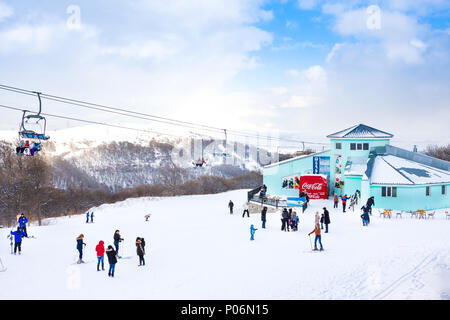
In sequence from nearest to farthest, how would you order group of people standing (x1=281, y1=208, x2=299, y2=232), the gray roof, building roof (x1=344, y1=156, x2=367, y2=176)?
group of people standing (x1=281, y1=208, x2=299, y2=232) → the gray roof → building roof (x1=344, y1=156, x2=367, y2=176)

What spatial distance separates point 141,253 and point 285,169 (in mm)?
28667

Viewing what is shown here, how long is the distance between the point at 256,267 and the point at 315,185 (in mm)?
24712

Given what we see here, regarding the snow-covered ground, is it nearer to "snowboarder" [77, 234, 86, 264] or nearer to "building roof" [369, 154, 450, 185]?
"snowboarder" [77, 234, 86, 264]

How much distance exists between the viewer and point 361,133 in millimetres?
39625

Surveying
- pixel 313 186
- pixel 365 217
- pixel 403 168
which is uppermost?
pixel 403 168

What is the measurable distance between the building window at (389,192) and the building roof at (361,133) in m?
9.39

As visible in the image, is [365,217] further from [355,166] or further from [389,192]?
[355,166]

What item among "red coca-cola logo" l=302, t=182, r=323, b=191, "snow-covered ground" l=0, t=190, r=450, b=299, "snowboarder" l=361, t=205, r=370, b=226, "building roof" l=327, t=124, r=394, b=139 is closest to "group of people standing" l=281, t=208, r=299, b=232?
"snow-covered ground" l=0, t=190, r=450, b=299

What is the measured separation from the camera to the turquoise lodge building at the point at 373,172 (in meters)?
30.9

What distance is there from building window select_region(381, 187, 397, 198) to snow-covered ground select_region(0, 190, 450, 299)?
699 centimetres

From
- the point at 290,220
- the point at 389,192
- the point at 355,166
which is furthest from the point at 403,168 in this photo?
the point at 290,220

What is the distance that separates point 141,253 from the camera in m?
16.3

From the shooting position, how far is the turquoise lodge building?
30859mm
